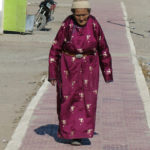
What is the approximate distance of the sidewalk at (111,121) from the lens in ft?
25.4

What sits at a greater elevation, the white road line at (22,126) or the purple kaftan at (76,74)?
the purple kaftan at (76,74)

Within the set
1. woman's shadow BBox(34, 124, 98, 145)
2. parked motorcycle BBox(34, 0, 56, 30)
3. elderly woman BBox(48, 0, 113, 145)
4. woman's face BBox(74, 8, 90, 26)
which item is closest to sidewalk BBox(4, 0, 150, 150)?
woman's shadow BBox(34, 124, 98, 145)

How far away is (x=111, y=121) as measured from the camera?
Result: 898 cm

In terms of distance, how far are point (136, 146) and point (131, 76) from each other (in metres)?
5.26

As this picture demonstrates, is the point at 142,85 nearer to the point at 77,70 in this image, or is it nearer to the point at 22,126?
the point at 22,126

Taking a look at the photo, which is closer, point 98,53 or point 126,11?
point 98,53

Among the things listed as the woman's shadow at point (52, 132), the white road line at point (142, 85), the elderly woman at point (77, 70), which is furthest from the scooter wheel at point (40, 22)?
the elderly woman at point (77, 70)

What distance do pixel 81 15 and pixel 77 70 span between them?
618 millimetres

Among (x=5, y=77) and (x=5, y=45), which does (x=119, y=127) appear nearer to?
(x=5, y=77)

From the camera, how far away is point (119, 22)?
25.2 metres

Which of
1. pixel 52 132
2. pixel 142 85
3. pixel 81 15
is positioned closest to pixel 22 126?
pixel 52 132

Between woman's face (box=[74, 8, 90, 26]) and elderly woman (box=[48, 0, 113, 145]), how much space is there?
4cm

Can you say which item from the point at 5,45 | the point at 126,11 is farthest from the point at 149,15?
the point at 5,45

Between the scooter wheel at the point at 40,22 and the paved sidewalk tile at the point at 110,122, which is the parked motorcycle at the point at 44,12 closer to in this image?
the scooter wheel at the point at 40,22
